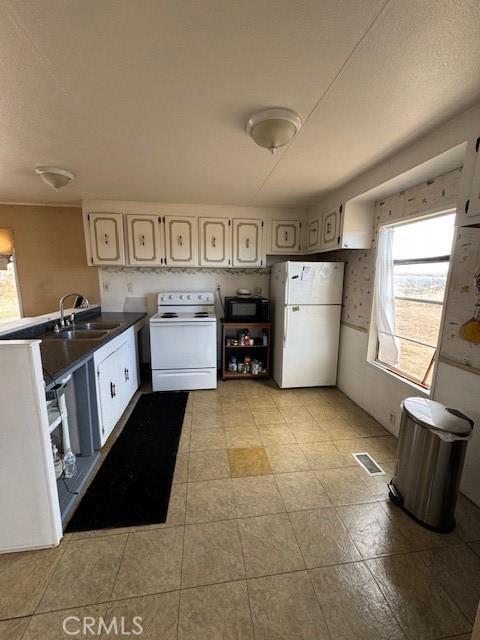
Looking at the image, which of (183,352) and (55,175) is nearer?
(55,175)

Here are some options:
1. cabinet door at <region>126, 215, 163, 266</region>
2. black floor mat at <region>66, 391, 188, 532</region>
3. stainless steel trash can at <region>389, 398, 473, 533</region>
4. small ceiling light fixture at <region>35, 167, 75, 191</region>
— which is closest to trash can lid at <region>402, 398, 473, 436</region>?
stainless steel trash can at <region>389, 398, 473, 533</region>

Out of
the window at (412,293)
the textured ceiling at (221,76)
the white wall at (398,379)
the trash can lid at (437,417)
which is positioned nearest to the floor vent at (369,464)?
the white wall at (398,379)

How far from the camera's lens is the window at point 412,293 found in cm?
194

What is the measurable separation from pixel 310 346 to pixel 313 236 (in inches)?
53.1

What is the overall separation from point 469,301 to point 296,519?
1.65 meters

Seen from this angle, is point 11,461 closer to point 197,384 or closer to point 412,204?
point 197,384

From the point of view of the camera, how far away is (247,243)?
3.36m

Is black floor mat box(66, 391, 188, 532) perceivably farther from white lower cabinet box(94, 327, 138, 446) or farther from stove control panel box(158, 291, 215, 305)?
stove control panel box(158, 291, 215, 305)

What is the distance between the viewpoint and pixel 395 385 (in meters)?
2.29

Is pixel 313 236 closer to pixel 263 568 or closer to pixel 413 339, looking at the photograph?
pixel 413 339

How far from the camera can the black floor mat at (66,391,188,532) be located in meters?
1.51

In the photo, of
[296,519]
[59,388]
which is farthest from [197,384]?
[296,519]

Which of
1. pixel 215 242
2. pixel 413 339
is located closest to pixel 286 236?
pixel 215 242

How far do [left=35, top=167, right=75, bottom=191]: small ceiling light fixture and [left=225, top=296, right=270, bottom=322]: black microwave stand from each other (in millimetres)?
1997
